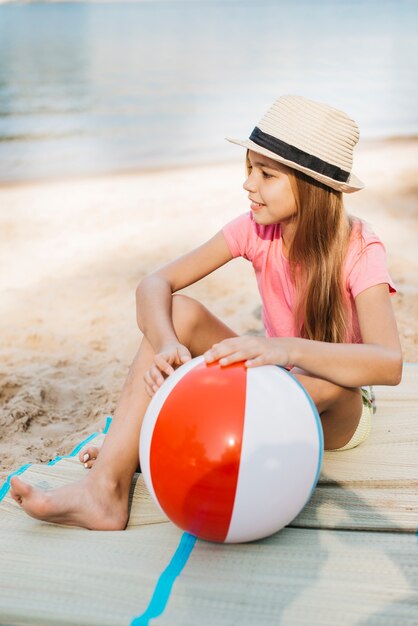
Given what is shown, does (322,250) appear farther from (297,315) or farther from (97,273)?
(97,273)

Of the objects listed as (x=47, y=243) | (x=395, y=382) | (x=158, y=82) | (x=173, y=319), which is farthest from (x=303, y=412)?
(x=158, y=82)

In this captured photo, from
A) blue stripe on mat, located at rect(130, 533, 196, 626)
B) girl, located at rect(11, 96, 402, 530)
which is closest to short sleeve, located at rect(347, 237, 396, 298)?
girl, located at rect(11, 96, 402, 530)

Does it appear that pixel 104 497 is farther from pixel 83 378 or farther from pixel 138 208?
pixel 138 208

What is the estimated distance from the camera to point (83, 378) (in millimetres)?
4094

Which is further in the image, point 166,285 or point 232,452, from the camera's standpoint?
point 166,285

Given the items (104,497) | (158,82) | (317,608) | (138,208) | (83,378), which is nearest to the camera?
(317,608)

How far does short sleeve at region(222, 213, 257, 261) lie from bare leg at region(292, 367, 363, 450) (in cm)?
59

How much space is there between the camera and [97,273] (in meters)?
5.66

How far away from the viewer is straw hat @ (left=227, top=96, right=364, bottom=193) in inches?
95.7

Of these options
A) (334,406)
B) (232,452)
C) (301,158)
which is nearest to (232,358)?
(232,452)

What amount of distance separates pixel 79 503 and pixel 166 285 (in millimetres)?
905

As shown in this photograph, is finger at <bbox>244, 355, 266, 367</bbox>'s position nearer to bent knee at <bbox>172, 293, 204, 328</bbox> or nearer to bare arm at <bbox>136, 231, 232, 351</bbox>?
bare arm at <bbox>136, 231, 232, 351</bbox>

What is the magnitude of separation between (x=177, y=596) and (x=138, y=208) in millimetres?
5886

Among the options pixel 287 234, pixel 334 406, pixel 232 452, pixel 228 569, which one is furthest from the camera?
pixel 287 234
